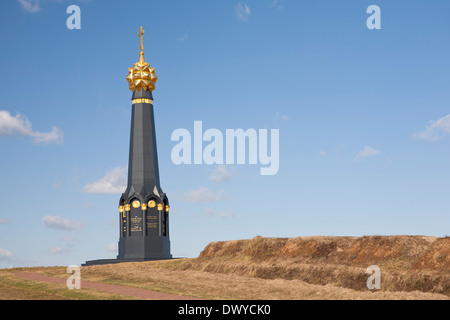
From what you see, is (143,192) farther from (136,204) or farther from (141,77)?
(141,77)

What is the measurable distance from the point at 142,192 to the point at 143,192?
8 cm

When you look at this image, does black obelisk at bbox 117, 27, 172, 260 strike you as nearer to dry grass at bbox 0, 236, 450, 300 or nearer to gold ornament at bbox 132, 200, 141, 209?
gold ornament at bbox 132, 200, 141, 209

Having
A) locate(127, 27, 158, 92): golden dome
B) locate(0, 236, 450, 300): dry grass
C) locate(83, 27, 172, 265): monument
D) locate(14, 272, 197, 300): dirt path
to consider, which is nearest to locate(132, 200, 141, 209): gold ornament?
locate(83, 27, 172, 265): monument

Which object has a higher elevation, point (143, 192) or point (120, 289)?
point (143, 192)

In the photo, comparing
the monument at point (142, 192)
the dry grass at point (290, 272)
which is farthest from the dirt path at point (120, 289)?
the monument at point (142, 192)

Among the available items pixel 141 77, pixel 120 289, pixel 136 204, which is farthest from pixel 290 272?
pixel 141 77

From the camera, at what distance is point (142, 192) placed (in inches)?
1587

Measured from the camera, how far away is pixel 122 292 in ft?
69.5

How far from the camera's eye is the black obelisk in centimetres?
3969

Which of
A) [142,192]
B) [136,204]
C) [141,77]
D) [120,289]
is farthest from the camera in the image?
[141,77]

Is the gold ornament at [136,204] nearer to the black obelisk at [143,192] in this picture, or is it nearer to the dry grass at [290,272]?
the black obelisk at [143,192]
